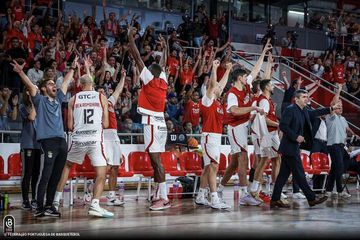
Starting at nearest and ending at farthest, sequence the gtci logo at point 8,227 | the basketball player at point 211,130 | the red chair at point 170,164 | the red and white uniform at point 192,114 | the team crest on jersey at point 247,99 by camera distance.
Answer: the gtci logo at point 8,227 → the basketball player at point 211,130 → the team crest on jersey at point 247,99 → the red chair at point 170,164 → the red and white uniform at point 192,114

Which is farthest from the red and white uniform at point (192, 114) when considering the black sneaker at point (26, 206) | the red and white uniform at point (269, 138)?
the black sneaker at point (26, 206)

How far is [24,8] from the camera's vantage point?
56.3ft

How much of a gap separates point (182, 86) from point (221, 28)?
4.56m

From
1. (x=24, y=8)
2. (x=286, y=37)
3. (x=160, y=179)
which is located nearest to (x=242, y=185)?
(x=160, y=179)

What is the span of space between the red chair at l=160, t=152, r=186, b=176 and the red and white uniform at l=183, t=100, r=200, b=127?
12.2ft

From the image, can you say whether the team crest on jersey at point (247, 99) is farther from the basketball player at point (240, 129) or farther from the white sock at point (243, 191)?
the white sock at point (243, 191)

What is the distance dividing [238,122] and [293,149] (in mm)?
1230

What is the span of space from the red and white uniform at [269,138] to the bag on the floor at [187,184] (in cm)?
218

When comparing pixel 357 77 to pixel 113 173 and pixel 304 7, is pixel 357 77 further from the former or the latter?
pixel 113 173

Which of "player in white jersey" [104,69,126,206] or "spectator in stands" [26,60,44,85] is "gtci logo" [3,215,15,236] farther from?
"spectator in stands" [26,60,44,85]

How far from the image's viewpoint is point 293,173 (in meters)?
9.87

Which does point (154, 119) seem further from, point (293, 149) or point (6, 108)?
point (6, 108)

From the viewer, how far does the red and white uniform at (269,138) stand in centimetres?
1080

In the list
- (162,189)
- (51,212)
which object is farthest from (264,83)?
(51,212)
